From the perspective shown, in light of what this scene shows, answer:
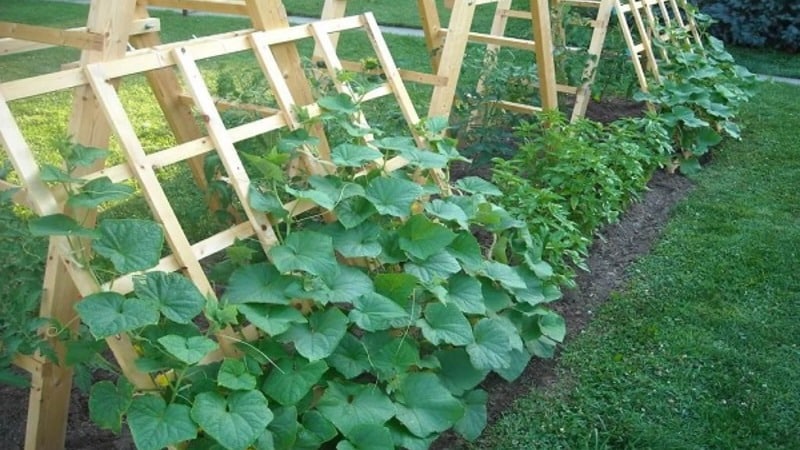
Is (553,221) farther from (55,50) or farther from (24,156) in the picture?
(55,50)

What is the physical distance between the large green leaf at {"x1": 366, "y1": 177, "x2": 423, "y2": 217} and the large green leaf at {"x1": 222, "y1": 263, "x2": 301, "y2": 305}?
0.46m

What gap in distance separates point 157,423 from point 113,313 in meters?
0.31

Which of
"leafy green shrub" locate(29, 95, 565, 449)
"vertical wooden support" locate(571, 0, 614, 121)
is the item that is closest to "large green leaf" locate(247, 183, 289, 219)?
"leafy green shrub" locate(29, 95, 565, 449)

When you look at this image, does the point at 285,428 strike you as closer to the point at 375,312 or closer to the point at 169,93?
the point at 375,312

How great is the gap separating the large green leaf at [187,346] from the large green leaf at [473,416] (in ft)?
3.08

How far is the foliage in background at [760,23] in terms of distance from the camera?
842cm

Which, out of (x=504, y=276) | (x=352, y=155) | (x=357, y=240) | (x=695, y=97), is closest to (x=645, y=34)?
(x=695, y=97)

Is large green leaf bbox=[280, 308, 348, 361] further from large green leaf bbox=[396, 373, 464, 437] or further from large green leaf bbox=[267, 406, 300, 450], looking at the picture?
large green leaf bbox=[396, 373, 464, 437]

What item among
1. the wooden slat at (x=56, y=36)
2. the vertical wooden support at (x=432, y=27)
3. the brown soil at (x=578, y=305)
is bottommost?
the brown soil at (x=578, y=305)

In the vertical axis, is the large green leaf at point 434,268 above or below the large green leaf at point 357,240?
below

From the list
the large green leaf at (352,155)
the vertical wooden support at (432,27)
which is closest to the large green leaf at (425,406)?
the large green leaf at (352,155)

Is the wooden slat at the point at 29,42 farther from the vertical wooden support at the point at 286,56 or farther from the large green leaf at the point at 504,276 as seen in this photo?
the large green leaf at the point at 504,276

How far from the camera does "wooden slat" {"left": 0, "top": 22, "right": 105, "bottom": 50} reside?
104 inches

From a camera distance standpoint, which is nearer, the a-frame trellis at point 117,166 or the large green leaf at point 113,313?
the large green leaf at point 113,313
